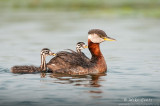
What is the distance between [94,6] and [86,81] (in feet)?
91.6

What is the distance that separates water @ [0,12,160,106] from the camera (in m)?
10.6

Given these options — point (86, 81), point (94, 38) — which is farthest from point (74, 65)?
point (86, 81)

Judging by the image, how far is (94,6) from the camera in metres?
40.3

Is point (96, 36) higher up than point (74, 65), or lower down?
higher up

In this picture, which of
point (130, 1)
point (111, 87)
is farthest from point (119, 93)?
point (130, 1)

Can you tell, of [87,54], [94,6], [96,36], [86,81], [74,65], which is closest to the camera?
[86,81]

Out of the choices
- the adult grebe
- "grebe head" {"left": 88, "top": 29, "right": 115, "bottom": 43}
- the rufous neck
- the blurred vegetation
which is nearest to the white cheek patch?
"grebe head" {"left": 88, "top": 29, "right": 115, "bottom": 43}

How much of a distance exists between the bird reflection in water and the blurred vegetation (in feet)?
62.1

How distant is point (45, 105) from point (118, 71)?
5.08 m

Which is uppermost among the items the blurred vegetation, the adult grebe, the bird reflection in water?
the blurred vegetation

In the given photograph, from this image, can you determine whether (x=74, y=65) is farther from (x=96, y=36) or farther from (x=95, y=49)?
(x=96, y=36)

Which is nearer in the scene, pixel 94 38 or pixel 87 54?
pixel 94 38

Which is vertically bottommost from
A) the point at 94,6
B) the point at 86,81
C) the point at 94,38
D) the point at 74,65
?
the point at 86,81

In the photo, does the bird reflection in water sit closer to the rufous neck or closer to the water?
the water
